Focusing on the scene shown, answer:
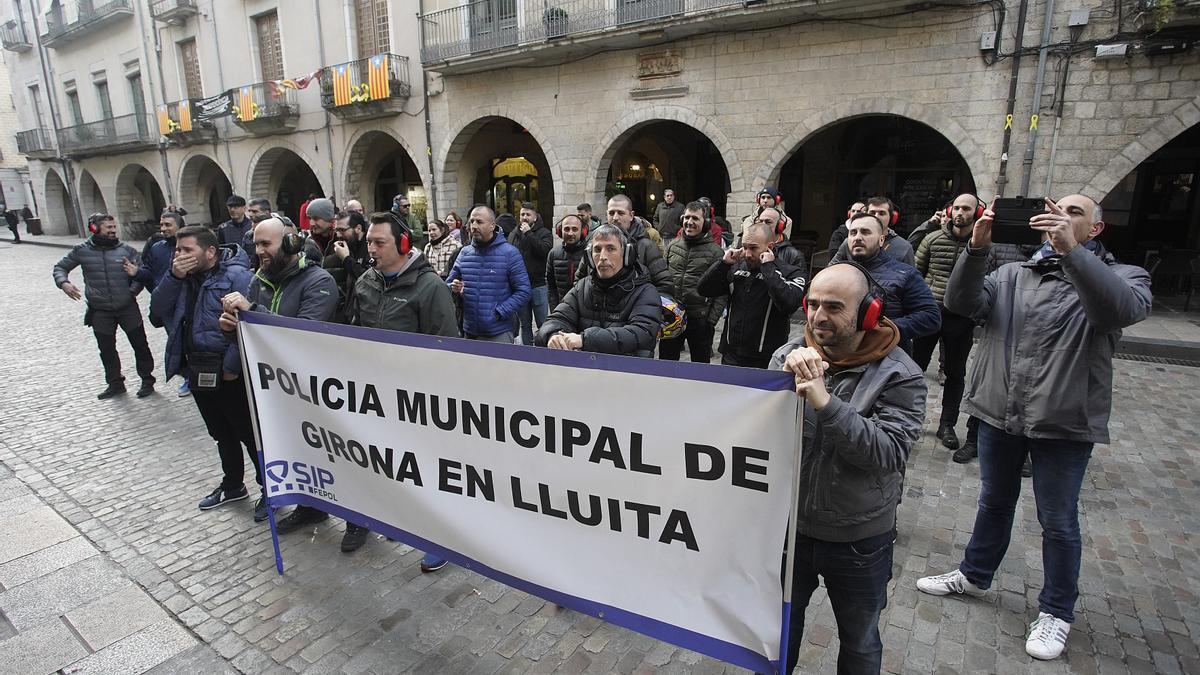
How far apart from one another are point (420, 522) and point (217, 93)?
24732 millimetres

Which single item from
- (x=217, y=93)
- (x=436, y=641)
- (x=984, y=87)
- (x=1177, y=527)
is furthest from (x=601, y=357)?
(x=217, y=93)

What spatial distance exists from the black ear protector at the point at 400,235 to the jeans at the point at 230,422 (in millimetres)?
1447

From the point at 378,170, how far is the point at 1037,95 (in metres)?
17.8

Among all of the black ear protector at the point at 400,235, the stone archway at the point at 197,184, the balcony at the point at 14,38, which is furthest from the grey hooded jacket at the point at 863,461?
the balcony at the point at 14,38

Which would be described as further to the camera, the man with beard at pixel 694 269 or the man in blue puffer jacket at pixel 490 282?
the man in blue puffer jacket at pixel 490 282

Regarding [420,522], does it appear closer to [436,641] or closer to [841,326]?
[436,641]

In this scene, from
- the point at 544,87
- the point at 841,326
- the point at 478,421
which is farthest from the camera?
the point at 544,87

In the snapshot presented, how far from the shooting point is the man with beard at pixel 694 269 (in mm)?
5191

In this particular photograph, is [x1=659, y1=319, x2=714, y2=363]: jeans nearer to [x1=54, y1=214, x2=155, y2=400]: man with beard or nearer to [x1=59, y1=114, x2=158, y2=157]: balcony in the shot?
[x1=54, y1=214, x2=155, y2=400]: man with beard

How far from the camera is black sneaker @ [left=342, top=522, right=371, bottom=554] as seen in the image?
3.86 m

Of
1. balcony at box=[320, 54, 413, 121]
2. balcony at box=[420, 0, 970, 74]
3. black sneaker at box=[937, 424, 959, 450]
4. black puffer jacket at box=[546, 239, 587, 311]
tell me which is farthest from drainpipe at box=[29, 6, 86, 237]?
black sneaker at box=[937, 424, 959, 450]

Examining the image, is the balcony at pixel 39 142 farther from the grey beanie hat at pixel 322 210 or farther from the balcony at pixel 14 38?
the grey beanie hat at pixel 322 210

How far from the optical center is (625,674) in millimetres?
2814

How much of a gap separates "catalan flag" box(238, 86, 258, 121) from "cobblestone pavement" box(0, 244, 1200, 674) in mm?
17185
